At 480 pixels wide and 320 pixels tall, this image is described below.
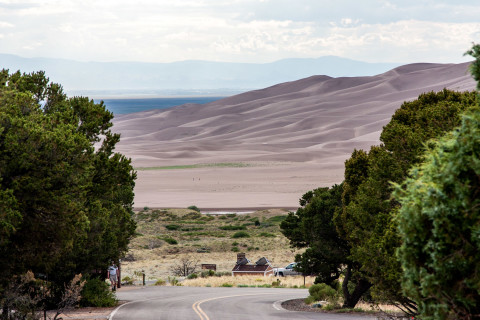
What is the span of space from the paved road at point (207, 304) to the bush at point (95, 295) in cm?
72

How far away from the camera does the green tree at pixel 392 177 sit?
14.8 meters

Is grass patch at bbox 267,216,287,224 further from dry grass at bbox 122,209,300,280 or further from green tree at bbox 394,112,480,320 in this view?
green tree at bbox 394,112,480,320

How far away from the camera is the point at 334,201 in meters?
27.4

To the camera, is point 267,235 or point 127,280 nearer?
point 127,280

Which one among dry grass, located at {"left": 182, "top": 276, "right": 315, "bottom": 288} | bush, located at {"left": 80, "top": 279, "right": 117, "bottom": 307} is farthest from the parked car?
bush, located at {"left": 80, "top": 279, "right": 117, "bottom": 307}

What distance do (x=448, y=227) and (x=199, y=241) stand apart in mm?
58642

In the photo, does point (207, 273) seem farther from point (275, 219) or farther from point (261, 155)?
point (261, 155)

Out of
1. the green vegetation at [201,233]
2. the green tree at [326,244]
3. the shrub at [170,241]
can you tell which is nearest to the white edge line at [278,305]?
the green tree at [326,244]

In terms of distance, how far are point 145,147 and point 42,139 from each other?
514 feet

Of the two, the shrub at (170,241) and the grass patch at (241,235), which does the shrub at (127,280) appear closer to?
the shrub at (170,241)

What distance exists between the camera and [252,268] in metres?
48.0

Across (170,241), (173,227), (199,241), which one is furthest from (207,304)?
(173,227)

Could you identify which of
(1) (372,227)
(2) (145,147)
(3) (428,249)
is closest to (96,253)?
(1) (372,227)

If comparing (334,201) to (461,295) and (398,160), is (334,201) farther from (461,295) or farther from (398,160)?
(461,295)
